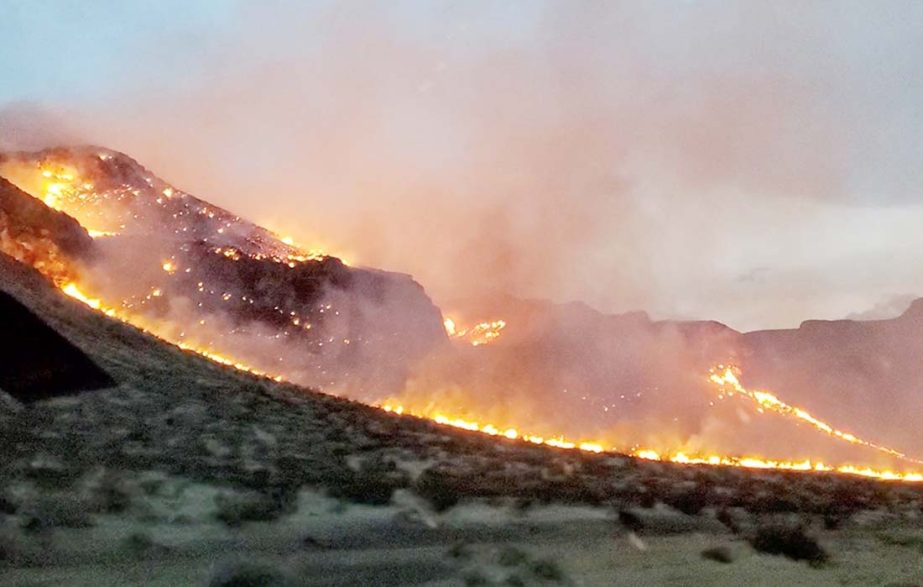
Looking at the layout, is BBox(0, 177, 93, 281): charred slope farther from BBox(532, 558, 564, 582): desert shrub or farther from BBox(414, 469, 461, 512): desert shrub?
BBox(532, 558, 564, 582): desert shrub

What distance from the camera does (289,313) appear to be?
41.5m

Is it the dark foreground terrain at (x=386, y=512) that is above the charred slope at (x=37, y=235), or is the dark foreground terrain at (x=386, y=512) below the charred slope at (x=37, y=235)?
below

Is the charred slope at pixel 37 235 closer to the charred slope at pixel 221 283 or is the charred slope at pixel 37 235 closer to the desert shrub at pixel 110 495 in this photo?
the charred slope at pixel 221 283

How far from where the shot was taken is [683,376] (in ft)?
378

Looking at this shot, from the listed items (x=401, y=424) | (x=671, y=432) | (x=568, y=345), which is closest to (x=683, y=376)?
(x=568, y=345)

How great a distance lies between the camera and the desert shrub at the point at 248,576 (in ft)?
17.7

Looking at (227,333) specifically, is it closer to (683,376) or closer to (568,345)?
(568,345)

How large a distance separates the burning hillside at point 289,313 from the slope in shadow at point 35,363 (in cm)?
508

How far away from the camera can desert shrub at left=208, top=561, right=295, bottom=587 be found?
5.40 m

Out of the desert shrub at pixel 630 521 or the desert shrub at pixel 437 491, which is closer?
the desert shrub at pixel 630 521

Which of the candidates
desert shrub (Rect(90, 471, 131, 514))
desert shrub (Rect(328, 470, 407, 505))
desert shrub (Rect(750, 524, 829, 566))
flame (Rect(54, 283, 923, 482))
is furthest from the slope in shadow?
desert shrub (Rect(750, 524, 829, 566))

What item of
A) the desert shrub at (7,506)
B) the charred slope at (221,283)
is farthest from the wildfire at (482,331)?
the desert shrub at (7,506)

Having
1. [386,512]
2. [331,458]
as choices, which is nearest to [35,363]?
[331,458]

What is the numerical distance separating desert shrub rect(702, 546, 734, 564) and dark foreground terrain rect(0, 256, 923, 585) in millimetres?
18
